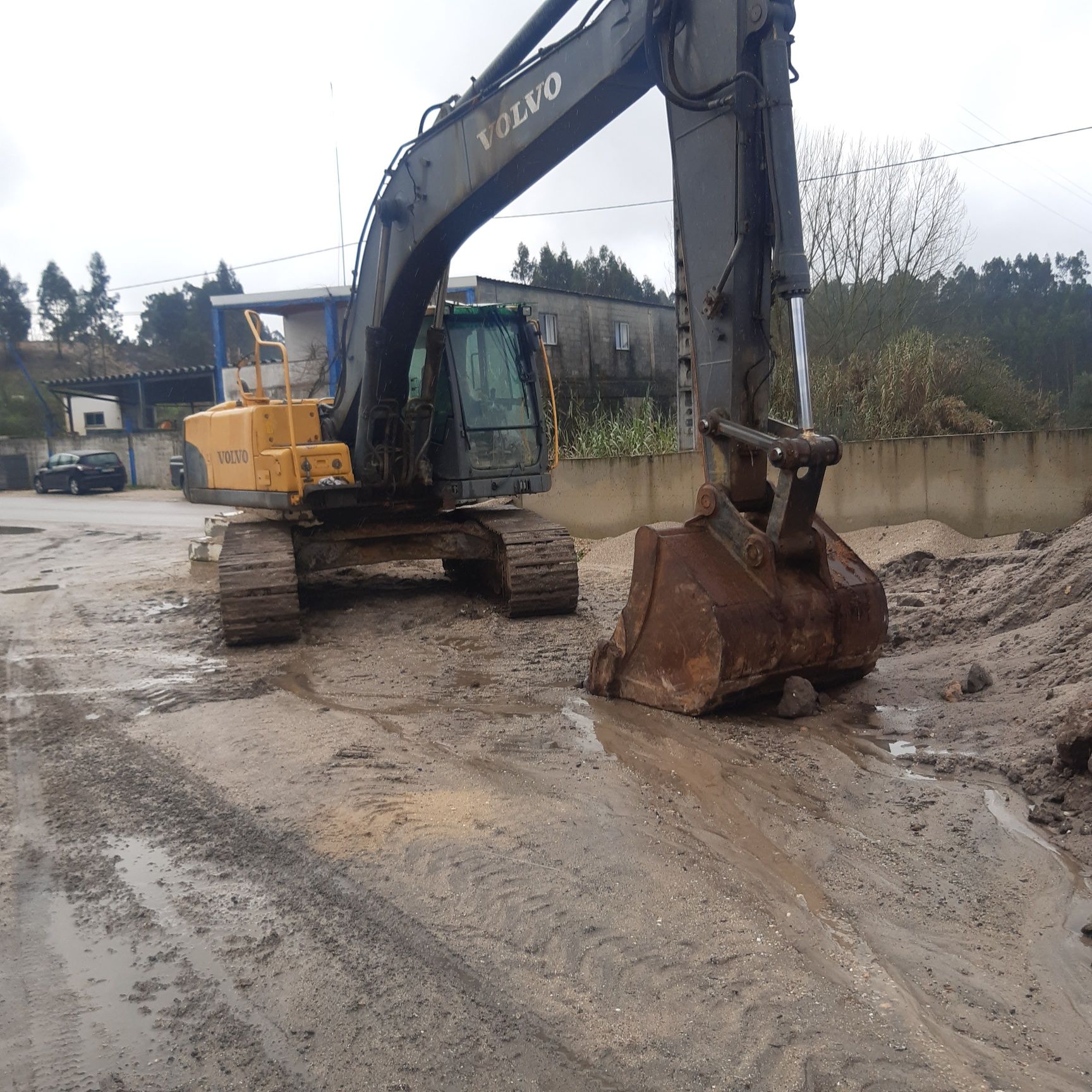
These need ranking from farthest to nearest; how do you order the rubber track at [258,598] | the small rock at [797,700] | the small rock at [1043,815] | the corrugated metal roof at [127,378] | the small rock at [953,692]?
the corrugated metal roof at [127,378]
the rubber track at [258,598]
the small rock at [953,692]
the small rock at [797,700]
the small rock at [1043,815]

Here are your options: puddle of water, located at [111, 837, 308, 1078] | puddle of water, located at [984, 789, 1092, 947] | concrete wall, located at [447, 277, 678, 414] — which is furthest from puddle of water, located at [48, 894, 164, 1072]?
concrete wall, located at [447, 277, 678, 414]

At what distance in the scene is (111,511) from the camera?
22.1 metres

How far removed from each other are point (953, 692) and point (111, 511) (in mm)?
20678

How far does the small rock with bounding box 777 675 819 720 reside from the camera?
15.4 ft

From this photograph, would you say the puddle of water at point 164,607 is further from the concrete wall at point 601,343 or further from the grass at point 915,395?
the concrete wall at point 601,343

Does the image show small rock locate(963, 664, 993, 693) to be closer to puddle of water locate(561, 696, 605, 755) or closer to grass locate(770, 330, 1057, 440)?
puddle of water locate(561, 696, 605, 755)

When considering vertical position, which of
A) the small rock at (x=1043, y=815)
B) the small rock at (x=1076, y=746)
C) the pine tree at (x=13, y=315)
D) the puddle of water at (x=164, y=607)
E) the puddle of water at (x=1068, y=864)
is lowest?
the puddle of water at (x=1068, y=864)

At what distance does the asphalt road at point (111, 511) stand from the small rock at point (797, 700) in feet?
43.5

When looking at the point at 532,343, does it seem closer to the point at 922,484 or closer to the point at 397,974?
the point at 922,484

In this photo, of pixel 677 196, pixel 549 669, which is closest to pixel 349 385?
pixel 549 669

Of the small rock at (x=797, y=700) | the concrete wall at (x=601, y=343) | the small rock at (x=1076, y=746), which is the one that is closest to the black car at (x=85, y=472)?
the concrete wall at (x=601, y=343)

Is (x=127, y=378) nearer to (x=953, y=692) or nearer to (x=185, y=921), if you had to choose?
(x=953, y=692)

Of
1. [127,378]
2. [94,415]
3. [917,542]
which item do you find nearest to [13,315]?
[94,415]

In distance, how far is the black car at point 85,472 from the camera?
29797 millimetres
